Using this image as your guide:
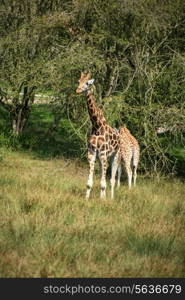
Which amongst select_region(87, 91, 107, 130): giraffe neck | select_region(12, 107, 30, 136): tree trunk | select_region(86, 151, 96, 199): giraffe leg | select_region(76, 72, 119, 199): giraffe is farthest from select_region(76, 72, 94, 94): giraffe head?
select_region(12, 107, 30, 136): tree trunk

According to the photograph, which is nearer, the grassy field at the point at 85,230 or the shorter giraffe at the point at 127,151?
the grassy field at the point at 85,230

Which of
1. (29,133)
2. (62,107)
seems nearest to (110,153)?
(62,107)

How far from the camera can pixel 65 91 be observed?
1411 centimetres

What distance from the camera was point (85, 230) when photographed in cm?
822

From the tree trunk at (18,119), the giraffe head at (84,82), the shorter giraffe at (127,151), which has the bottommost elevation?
the tree trunk at (18,119)

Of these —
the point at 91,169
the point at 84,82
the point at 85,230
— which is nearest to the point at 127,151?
the point at 91,169

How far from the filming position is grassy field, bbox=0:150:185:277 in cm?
669

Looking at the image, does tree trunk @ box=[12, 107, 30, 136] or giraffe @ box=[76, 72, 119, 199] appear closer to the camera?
giraffe @ box=[76, 72, 119, 199]

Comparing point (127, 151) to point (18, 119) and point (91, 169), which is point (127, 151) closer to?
point (91, 169)

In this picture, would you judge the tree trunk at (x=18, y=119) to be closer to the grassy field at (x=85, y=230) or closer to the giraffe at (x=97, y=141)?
the grassy field at (x=85, y=230)

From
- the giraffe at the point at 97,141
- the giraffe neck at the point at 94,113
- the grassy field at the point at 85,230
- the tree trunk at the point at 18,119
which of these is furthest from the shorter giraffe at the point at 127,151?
the tree trunk at the point at 18,119

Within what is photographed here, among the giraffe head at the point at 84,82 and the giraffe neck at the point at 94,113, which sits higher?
the giraffe head at the point at 84,82

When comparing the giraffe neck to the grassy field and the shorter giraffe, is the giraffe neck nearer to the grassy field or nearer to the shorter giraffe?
the shorter giraffe

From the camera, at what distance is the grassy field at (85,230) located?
21.9 ft
